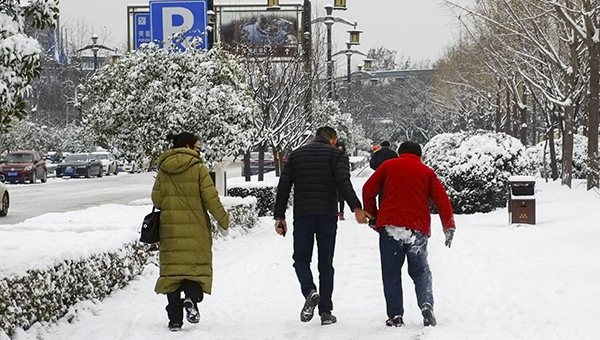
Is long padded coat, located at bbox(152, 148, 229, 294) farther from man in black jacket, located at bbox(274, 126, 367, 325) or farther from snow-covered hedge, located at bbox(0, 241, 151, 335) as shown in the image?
snow-covered hedge, located at bbox(0, 241, 151, 335)

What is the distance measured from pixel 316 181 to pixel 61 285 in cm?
246

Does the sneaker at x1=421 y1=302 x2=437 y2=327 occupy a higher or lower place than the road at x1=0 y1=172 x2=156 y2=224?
higher

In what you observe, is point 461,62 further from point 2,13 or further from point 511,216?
point 2,13

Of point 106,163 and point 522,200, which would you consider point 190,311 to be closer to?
point 522,200

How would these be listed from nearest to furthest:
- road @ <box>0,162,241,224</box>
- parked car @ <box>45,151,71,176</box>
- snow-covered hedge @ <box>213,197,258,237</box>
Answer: snow-covered hedge @ <box>213,197,258,237</box> → road @ <box>0,162,241,224</box> → parked car @ <box>45,151,71,176</box>

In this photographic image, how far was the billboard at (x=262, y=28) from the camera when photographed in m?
30.2

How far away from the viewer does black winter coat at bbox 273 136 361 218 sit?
8422 mm

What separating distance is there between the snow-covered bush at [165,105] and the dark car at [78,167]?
33395 millimetres

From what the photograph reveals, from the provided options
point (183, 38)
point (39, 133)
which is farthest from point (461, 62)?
point (183, 38)

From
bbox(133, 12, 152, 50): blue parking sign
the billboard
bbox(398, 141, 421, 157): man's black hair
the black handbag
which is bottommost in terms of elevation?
the black handbag

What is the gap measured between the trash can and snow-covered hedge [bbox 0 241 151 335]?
8143 millimetres

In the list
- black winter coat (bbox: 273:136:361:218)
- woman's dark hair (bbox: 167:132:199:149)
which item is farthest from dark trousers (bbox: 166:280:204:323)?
woman's dark hair (bbox: 167:132:199:149)

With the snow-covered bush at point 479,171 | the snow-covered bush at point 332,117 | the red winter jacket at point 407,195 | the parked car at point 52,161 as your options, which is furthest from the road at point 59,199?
the parked car at point 52,161

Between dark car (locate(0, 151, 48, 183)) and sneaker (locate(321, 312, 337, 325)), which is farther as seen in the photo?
dark car (locate(0, 151, 48, 183))
